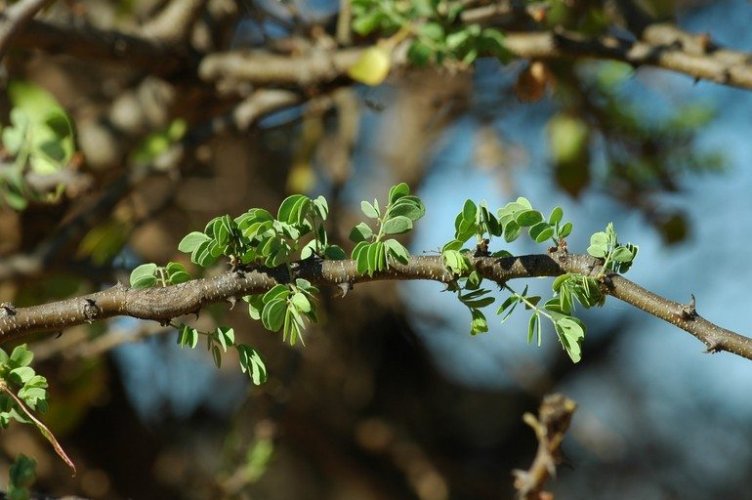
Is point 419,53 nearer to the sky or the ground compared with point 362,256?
nearer to the sky

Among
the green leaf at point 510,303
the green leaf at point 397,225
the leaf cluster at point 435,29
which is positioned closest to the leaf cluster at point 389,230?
the green leaf at point 397,225

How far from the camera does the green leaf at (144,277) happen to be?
97 cm

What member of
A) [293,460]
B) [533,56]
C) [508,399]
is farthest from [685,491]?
[533,56]

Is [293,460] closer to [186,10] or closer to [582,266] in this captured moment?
[186,10]

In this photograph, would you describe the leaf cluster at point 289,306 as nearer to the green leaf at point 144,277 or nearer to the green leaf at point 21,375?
the green leaf at point 144,277

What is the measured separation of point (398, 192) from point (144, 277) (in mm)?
252

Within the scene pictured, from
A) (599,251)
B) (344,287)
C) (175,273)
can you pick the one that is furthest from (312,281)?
(599,251)

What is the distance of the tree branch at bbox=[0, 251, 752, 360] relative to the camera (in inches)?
35.0

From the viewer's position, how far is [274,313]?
35.5 inches

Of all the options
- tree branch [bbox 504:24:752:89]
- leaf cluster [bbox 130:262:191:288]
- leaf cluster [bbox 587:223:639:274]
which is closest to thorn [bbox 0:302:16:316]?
leaf cluster [bbox 130:262:191:288]

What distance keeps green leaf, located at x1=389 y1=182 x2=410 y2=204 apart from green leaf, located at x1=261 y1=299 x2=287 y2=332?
5.1 inches

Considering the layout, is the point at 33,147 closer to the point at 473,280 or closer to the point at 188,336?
the point at 188,336

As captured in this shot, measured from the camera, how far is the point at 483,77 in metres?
2.91

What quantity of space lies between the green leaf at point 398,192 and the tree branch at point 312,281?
0.06m
